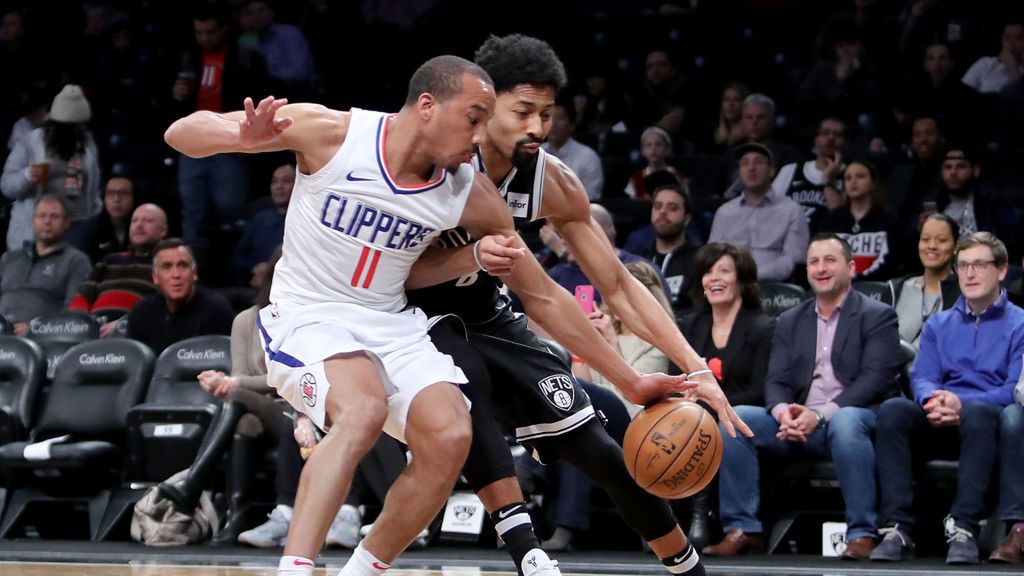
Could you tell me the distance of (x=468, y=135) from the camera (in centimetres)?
420

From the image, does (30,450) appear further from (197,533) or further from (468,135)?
(468,135)

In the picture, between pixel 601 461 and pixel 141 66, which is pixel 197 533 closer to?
pixel 601 461

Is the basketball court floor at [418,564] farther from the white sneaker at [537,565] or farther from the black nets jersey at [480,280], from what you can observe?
the black nets jersey at [480,280]

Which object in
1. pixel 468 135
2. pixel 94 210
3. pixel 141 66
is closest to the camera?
pixel 468 135

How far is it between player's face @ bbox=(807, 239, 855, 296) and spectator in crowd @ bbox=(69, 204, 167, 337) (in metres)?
4.26

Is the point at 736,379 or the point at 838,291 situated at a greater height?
the point at 838,291

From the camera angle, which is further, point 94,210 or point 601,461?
point 94,210

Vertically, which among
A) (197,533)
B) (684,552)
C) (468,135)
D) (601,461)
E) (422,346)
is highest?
(468,135)

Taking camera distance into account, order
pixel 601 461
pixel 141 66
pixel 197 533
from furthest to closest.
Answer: pixel 141 66, pixel 197 533, pixel 601 461

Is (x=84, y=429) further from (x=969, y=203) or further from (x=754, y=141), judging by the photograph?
(x=969, y=203)

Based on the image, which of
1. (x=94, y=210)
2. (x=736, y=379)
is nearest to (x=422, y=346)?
(x=736, y=379)

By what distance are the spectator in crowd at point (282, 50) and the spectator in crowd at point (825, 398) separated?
19.2 ft

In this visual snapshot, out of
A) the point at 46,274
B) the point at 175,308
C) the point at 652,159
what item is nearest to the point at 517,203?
the point at 175,308

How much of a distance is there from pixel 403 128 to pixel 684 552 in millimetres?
1673
